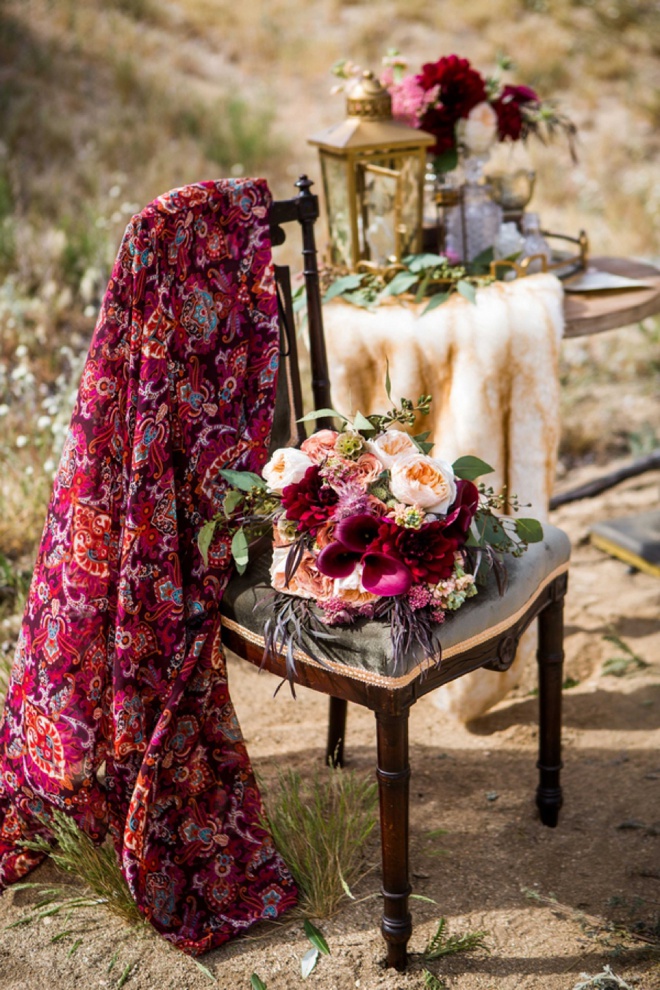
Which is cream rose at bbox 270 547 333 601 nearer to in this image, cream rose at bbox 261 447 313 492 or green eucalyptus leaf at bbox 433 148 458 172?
cream rose at bbox 261 447 313 492

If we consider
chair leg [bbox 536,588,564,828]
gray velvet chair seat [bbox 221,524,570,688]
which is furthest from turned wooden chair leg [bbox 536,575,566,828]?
gray velvet chair seat [bbox 221,524,570,688]

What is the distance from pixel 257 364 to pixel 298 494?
37 centimetres

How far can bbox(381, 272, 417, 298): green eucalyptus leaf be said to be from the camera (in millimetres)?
2496

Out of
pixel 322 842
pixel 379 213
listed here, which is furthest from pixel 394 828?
pixel 379 213

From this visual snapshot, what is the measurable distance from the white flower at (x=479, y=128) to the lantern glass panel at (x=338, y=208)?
0.42 meters

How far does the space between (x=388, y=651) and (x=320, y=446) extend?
392 millimetres

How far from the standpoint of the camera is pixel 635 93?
9.21 m

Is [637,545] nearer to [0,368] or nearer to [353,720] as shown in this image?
[353,720]

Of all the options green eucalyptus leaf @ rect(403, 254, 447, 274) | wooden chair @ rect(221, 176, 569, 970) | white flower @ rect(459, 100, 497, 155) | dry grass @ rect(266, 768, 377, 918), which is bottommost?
dry grass @ rect(266, 768, 377, 918)

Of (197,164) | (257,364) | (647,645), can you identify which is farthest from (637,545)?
(197,164)

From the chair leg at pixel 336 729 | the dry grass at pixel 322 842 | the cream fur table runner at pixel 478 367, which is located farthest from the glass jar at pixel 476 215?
the dry grass at pixel 322 842

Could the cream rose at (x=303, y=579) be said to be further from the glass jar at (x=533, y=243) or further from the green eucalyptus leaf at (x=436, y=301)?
the glass jar at (x=533, y=243)

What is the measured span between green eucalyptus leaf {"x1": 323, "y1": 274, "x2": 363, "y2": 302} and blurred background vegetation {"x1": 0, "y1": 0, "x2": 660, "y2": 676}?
117 cm

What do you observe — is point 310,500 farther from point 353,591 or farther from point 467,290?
point 467,290
